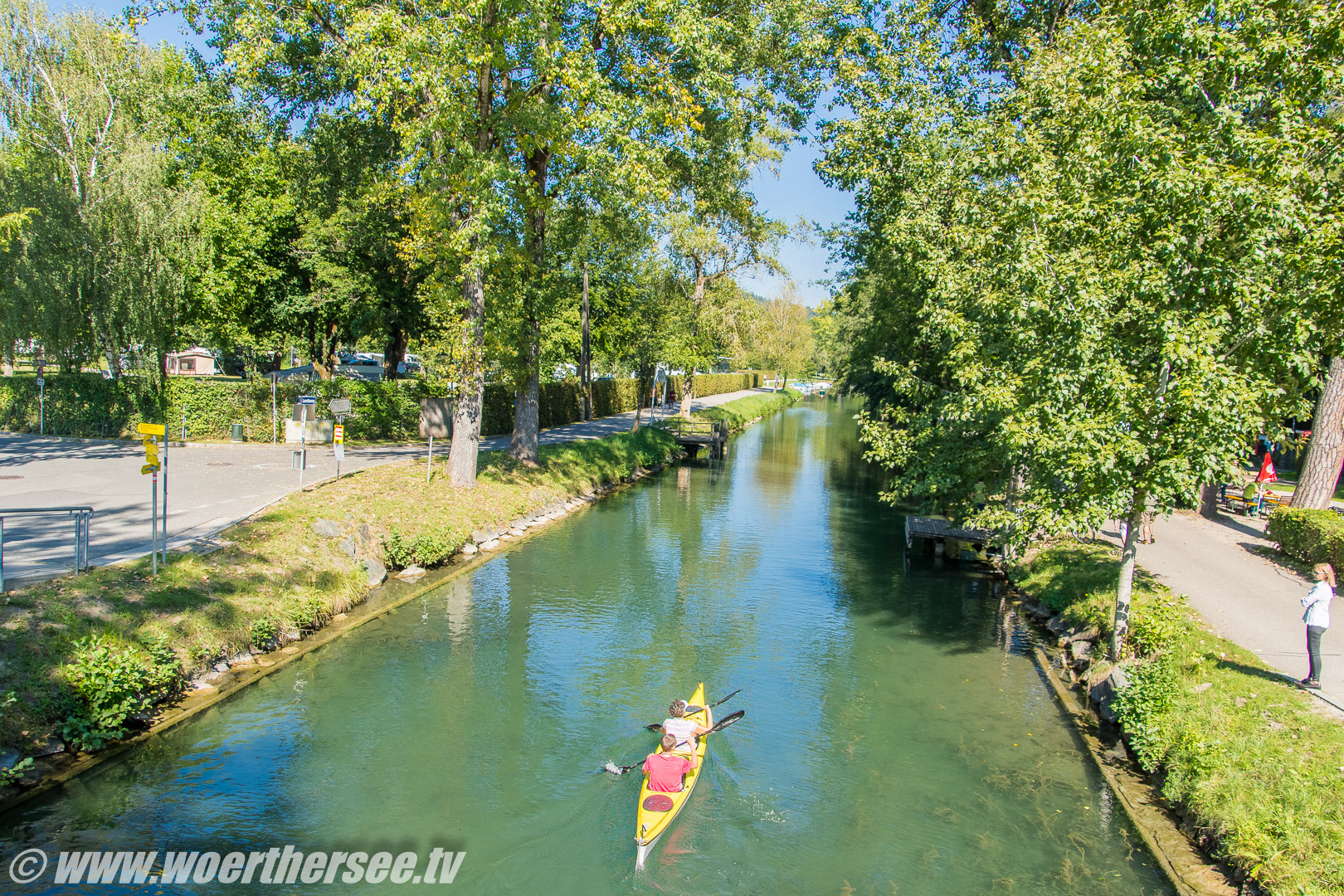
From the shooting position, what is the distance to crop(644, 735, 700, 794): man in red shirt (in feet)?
30.6

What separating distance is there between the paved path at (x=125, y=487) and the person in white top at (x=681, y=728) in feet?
31.7

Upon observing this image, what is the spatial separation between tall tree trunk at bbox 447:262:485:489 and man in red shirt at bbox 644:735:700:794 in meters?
13.8

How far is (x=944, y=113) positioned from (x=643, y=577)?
14118 millimetres

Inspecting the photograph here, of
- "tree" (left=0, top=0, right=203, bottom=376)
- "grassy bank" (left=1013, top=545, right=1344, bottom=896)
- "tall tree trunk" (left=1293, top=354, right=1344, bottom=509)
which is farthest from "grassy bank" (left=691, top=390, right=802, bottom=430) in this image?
"grassy bank" (left=1013, top=545, right=1344, bottom=896)

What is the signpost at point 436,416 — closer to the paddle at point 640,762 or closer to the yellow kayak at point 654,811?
the paddle at point 640,762

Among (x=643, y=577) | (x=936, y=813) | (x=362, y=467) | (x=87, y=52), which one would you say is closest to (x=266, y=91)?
(x=362, y=467)

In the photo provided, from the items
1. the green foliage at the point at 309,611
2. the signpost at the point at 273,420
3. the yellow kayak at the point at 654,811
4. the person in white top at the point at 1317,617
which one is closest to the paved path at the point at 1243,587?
the person in white top at the point at 1317,617

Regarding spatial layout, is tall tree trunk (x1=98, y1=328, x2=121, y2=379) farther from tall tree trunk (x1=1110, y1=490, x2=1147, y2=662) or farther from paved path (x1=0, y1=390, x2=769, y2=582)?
tall tree trunk (x1=1110, y1=490, x2=1147, y2=662)

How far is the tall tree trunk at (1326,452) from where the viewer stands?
20094 mm

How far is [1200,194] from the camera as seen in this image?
10.7m

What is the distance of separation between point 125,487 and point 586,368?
26.3 m

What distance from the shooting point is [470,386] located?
21.6m

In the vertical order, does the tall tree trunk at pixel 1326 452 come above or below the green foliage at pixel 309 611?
above

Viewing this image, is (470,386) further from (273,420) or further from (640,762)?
(640,762)
